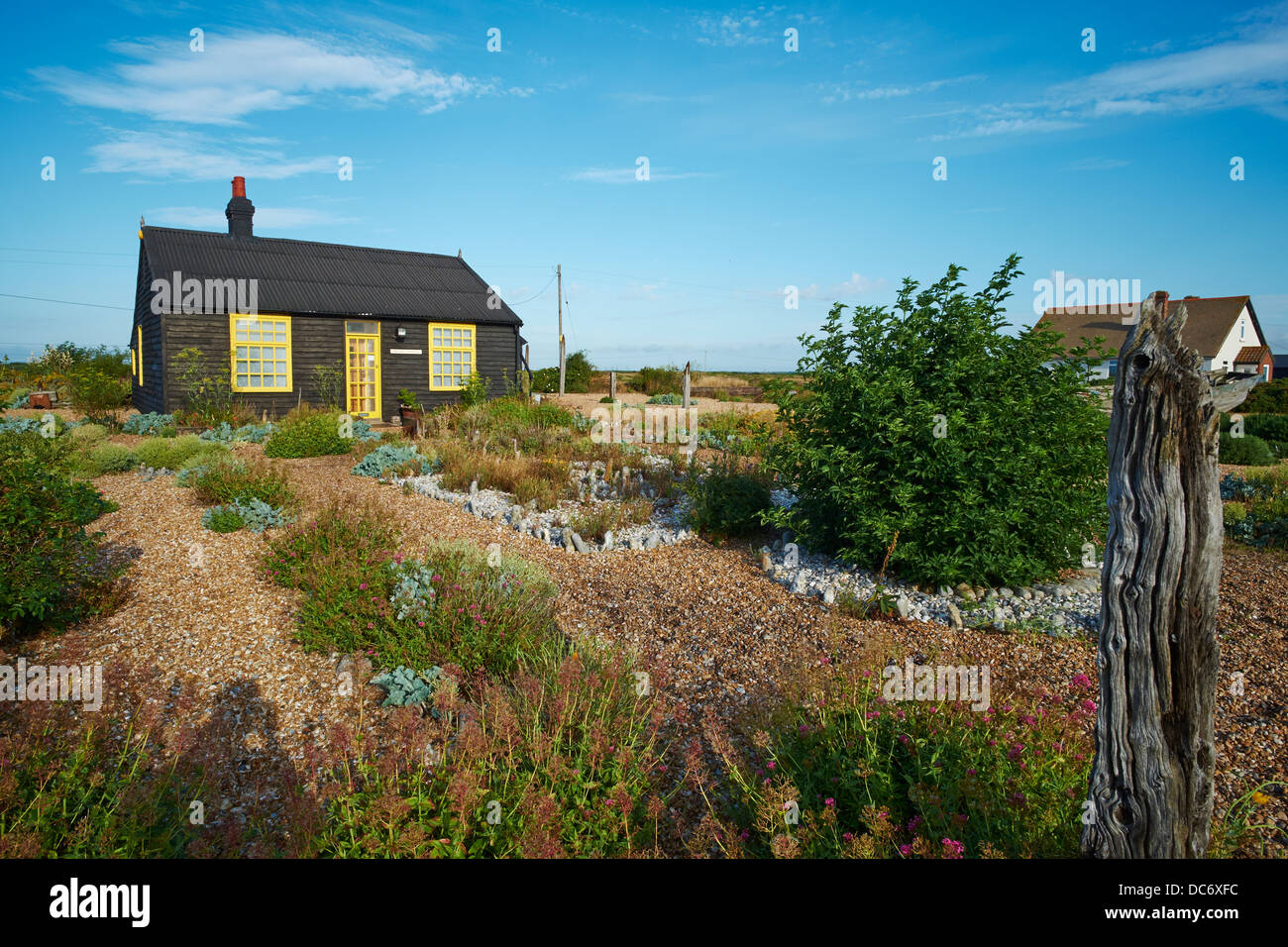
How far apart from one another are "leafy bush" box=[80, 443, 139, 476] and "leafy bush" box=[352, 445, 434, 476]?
3239 millimetres

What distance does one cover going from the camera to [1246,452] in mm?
13203

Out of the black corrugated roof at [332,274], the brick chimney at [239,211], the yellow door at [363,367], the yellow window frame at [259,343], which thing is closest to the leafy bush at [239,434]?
the yellow window frame at [259,343]

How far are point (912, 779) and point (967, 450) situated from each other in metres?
2.98

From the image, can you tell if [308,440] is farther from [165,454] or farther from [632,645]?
[632,645]

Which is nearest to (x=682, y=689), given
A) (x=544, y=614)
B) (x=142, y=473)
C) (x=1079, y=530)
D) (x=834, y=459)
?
(x=544, y=614)

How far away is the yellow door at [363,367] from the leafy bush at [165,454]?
23.3 feet

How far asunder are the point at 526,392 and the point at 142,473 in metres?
8.92

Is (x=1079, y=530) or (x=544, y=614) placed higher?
(x=1079, y=530)

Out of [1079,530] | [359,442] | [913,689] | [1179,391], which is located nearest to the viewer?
[1179,391]

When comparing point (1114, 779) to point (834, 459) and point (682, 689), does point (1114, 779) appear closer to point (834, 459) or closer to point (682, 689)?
point (682, 689)

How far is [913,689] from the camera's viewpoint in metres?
3.46

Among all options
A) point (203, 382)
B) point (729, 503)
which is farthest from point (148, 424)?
point (729, 503)

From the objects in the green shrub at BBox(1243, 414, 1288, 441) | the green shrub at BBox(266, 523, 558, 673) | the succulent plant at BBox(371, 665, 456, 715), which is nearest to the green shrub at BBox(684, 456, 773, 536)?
the green shrub at BBox(266, 523, 558, 673)

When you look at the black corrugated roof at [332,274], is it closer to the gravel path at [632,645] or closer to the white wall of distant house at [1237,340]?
the gravel path at [632,645]
